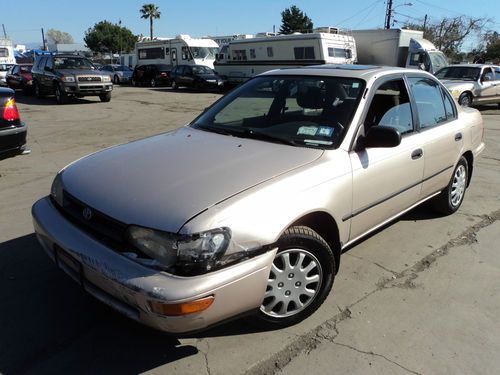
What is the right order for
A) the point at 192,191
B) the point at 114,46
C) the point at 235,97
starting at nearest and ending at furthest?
1. the point at 192,191
2. the point at 235,97
3. the point at 114,46

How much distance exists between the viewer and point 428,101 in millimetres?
4324

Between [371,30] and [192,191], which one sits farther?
[371,30]

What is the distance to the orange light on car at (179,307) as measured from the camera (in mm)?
2193

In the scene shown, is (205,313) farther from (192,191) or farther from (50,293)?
(50,293)

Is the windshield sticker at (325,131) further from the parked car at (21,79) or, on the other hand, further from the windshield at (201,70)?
the windshield at (201,70)

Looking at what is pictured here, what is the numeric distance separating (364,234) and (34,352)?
2.43 meters

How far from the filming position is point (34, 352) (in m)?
2.65

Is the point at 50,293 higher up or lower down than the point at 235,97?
lower down

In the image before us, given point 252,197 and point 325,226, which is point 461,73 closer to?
point 325,226

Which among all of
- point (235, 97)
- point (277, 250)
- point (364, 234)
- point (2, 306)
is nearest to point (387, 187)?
point (364, 234)

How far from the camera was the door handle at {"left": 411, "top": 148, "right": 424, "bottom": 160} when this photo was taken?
12.5 ft

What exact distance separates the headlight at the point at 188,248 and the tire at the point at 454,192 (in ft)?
10.8

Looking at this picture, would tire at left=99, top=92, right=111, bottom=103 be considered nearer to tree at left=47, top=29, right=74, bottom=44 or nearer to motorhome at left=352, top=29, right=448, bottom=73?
motorhome at left=352, top=29, right=448, bottom=73

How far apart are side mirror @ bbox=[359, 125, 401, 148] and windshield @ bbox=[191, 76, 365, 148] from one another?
18 cm
